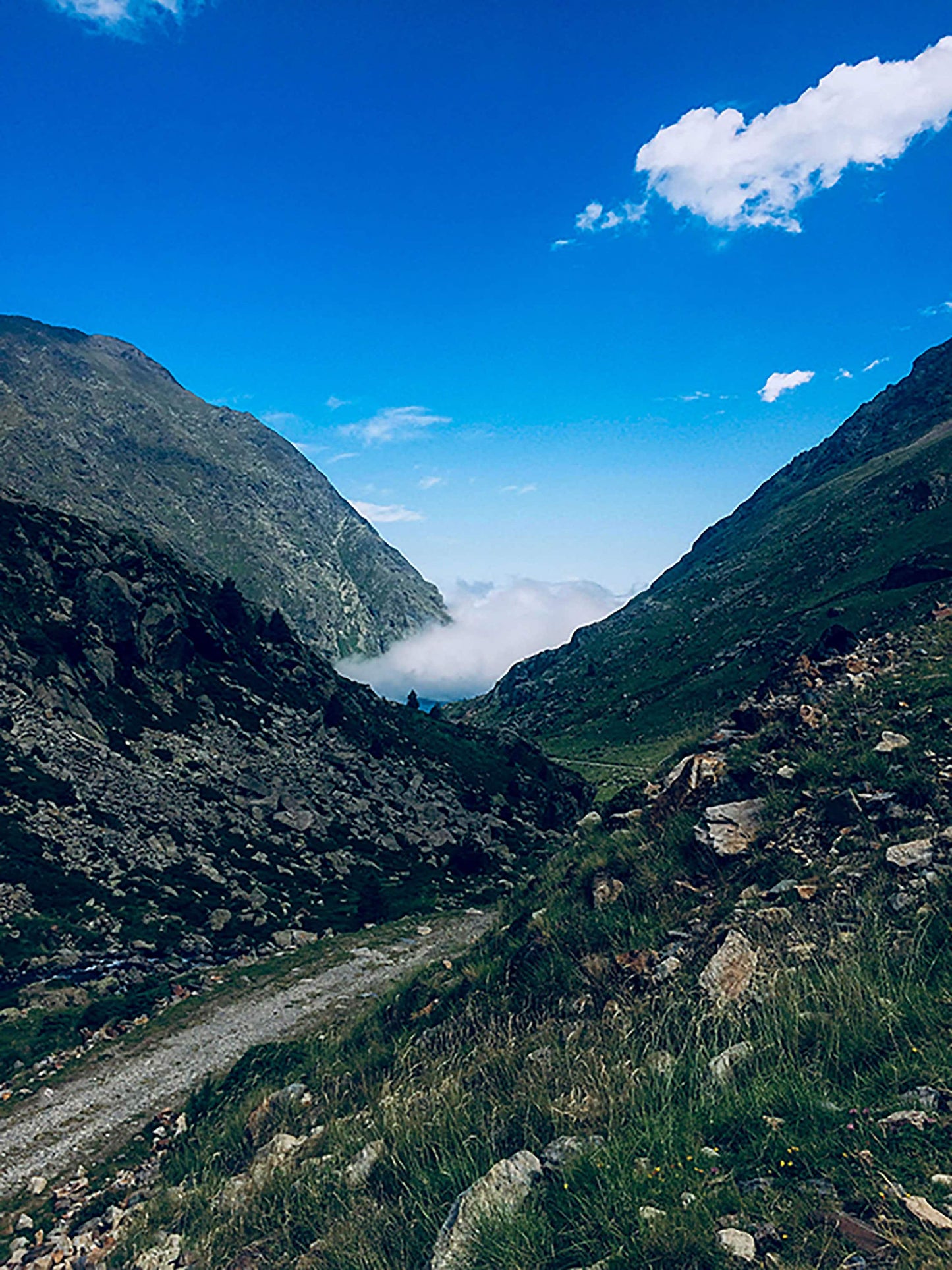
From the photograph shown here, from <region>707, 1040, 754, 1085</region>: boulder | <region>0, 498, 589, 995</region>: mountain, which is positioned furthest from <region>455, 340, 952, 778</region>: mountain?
<region>707, 1040, 754, 1085</region>: boulder

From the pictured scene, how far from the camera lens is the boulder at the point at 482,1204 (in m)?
5.50

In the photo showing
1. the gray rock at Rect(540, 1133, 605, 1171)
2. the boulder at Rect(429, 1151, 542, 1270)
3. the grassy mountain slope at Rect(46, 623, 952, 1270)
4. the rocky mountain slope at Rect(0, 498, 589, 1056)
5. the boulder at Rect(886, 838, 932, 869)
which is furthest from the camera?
the rocky mountain slope at Rect(0, 498, 589, 1056)

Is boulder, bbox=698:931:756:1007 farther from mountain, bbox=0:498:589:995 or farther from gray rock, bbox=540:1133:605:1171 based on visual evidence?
mountain, bbox=0:498:589:995

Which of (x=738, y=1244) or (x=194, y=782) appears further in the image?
(x=194, y=782)

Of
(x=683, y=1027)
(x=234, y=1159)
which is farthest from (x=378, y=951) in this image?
(x=683, y=1027)

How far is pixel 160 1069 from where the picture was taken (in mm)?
24016

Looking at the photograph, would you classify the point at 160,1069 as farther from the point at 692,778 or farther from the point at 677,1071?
the point at 677,1071

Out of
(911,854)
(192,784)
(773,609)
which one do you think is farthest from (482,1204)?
(773,609)

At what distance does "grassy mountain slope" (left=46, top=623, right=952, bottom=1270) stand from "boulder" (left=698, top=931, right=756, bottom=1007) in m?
0.05

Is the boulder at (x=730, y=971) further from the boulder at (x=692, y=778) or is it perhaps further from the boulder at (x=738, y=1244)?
the boulder at (x=692, y=778)

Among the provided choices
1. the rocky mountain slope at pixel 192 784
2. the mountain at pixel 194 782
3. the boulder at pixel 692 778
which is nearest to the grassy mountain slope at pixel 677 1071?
the boulder at pixel 692 778

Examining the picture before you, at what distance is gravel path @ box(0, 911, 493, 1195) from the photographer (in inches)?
722

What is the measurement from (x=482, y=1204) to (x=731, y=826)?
9990mm

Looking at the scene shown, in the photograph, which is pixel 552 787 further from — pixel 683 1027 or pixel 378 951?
pixel 683 1027
